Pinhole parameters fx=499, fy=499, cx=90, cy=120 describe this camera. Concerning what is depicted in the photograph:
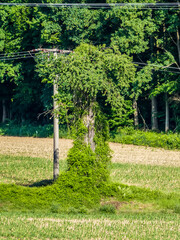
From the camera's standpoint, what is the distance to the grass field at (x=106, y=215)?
11.4 metres

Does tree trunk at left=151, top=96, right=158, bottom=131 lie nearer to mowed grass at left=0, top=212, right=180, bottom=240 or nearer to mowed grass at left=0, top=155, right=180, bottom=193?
mowed grass at left=0, top=155, right=180, bottom=193

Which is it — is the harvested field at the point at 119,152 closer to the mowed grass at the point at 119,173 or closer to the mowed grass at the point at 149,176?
the mowed grass at the point at 149,176

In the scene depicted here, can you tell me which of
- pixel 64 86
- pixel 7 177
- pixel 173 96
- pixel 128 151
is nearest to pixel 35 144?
pixel 128 151

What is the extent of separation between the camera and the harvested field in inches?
1175

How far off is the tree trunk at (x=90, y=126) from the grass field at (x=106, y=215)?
131cm

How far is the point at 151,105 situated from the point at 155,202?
29.7m

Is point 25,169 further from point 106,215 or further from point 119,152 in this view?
point 106,215

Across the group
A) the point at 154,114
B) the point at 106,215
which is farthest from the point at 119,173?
the point at 154,114

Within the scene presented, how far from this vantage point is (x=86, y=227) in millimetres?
12031

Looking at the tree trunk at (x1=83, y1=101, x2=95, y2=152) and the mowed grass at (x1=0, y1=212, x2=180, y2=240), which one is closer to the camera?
the mowed grass at (x1=0, y1=212, x2=180, y2=240)

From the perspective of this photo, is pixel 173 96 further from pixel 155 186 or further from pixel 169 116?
pixel 155 186

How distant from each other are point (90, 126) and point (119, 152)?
17.8 m

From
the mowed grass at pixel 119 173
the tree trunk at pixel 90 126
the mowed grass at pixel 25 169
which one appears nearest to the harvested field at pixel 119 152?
the mowed grass at pixel 119 173

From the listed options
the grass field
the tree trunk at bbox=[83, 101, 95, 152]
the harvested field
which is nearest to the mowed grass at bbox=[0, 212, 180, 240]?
the grass field
